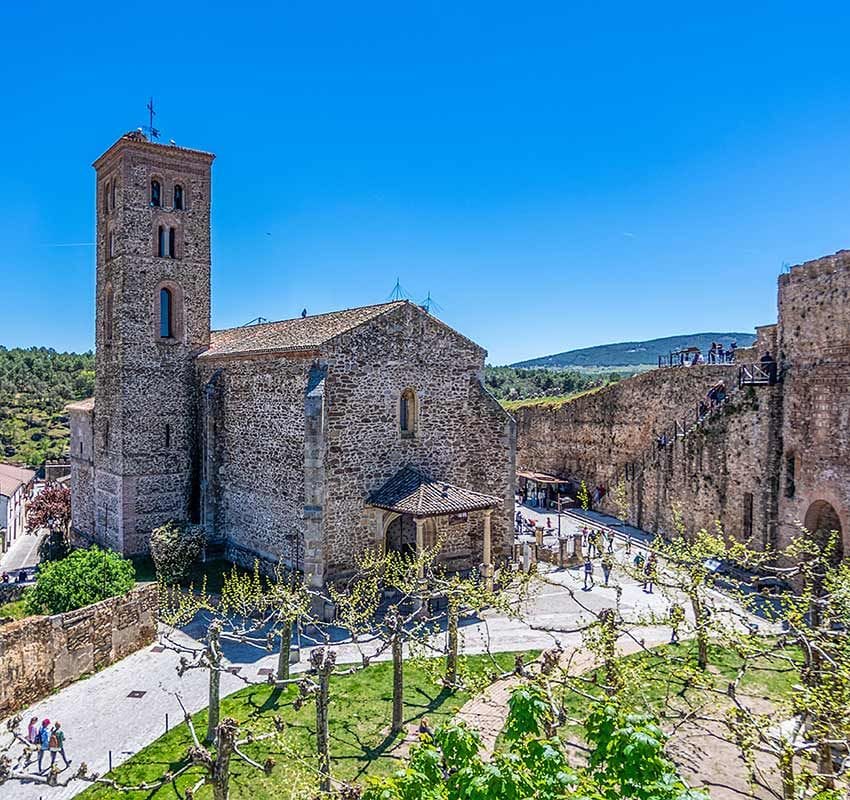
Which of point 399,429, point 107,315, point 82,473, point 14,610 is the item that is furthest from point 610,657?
point 82,473

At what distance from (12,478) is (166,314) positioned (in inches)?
978

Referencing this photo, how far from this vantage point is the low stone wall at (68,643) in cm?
1599

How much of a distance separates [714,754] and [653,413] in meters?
25.5

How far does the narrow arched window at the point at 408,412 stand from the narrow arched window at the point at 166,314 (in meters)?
11.3

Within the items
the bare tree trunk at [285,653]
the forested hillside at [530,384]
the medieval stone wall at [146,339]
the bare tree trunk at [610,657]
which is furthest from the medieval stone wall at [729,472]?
the forested hillside at [530,384]

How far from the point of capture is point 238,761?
13.2 meters

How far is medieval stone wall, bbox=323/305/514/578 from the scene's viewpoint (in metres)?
21.1

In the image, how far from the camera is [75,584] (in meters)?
19.1

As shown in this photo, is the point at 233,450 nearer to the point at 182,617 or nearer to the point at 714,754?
the point at 182,617

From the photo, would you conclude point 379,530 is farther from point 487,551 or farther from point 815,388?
point 815,388

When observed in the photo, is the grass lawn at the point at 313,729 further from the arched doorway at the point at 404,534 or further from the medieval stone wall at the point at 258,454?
the medieval stone wall at the point at 258,454

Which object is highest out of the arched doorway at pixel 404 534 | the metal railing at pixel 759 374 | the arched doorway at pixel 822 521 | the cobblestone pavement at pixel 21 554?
the metal railing at pixel 759 374

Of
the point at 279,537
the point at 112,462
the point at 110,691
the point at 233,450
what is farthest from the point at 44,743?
the point at 112,462

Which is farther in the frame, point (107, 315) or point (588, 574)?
point (107, 315)
